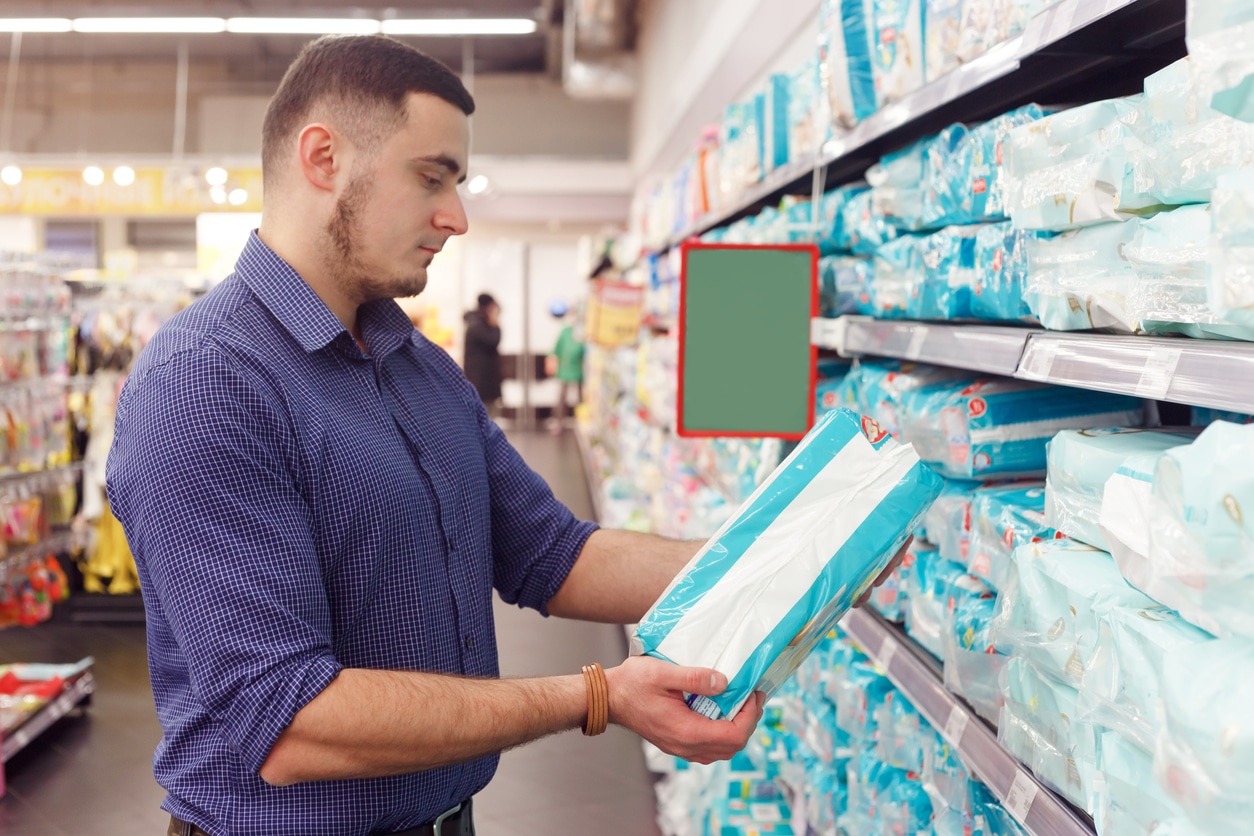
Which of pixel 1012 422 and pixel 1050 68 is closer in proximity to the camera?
pixel 1050 68

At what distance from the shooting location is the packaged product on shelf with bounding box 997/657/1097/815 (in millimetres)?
1257

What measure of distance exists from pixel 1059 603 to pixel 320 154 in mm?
1166

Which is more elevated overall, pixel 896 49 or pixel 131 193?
pixel 131 193

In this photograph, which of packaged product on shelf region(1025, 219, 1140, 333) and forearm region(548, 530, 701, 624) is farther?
forearm region(548, 530, 701, 624)

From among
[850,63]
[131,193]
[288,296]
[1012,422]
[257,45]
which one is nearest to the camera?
[288,296]

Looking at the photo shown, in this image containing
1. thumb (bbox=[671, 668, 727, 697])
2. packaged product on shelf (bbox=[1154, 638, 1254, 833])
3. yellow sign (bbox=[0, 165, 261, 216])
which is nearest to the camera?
packaged product on shelf (bbox=[1154, 638, 1254, 833])

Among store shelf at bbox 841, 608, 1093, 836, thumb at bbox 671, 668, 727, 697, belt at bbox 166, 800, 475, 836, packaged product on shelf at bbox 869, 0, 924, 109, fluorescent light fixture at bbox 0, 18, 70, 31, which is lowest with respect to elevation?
belt at bbox 166, 800, 475, 836

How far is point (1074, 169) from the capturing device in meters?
1.36

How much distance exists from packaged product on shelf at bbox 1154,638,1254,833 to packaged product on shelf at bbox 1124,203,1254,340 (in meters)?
0.31

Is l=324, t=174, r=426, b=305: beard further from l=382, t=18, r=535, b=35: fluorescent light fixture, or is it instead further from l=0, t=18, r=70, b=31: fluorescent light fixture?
l=0, t=18, r=70, b=31: fluorescent light fixture

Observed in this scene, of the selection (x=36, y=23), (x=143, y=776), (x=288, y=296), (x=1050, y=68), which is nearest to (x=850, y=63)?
(x=1050, y=68)

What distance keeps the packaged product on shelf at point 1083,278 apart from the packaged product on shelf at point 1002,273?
0.16ft

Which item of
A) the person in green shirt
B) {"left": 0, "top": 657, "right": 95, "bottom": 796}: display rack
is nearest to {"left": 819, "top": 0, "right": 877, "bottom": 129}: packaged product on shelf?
{"left": 0, "top": 657, "right": 95, "bottom": 796}: display rack

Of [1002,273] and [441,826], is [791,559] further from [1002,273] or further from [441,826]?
[441,826]
